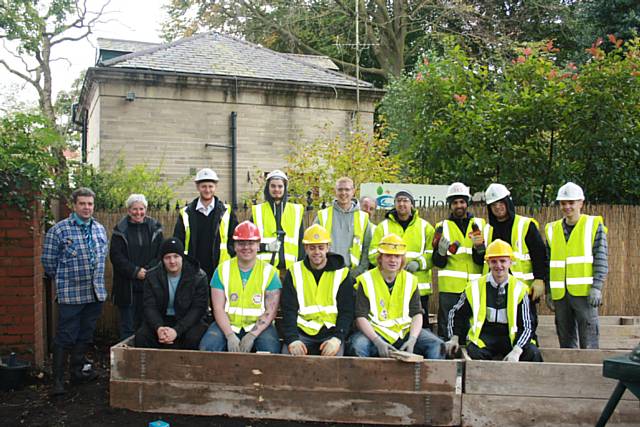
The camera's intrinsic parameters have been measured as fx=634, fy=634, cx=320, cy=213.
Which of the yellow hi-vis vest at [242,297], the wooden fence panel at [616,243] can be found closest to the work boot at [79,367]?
the yellow hi-vis vest at [242,297]

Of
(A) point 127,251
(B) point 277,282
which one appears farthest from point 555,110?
(A) point 127,251

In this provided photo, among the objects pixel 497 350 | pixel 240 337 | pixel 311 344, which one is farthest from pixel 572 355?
pixel 240 337

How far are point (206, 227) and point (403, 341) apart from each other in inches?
99.4

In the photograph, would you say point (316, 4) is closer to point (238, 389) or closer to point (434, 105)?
point (434, 105)

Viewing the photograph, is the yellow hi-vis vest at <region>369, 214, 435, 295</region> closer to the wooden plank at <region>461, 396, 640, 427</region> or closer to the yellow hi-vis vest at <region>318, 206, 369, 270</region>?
the yellow hi-vis vest at <region>318, 206, 369, 270</region>

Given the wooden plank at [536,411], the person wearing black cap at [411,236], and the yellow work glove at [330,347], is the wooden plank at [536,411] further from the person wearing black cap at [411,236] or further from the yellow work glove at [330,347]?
the person wearing black cap at [411,236]

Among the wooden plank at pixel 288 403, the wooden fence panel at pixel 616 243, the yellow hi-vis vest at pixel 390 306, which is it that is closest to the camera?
the wooden plank at pixel 288 403

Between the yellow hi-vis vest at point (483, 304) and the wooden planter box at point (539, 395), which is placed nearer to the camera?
the wooden planter box at point (539, 395)

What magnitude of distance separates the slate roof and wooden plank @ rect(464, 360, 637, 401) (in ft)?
44.4

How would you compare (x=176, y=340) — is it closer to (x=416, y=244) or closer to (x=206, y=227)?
(x=206, y=227)

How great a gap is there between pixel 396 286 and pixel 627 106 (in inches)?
204

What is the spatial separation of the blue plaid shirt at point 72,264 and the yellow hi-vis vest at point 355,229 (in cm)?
243

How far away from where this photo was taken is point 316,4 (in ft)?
75.4

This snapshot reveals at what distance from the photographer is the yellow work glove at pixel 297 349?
5.53 meters
